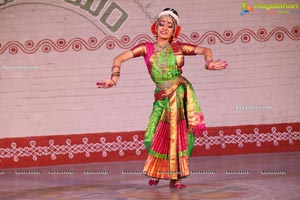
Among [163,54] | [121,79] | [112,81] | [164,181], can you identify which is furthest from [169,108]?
[121,79]

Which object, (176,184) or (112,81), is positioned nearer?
(112,81)

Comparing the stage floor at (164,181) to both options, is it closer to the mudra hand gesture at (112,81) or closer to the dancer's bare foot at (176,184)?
the dancer's bare foot at (176,184)

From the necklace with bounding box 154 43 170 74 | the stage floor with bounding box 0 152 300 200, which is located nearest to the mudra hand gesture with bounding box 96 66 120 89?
the necklace with bounding box 154 43 170 74

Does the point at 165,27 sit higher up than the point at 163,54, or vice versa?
the point at 165,27

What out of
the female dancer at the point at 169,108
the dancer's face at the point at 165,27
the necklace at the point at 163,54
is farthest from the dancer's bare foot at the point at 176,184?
the dancer's face at the point at 165,27

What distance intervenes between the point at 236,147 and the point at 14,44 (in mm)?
3009

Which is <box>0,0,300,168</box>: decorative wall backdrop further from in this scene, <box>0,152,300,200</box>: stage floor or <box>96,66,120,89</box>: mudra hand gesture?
<box>96,66,120,89</box>: mudra hand gesture

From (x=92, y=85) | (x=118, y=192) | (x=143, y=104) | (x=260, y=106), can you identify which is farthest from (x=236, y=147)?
(x=118, y=192)

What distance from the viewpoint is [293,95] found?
1048 cm

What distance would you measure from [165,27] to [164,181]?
1536mm

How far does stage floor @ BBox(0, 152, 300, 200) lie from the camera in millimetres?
6688

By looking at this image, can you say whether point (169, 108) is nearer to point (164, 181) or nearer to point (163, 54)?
point (163, 54)

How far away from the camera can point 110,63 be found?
33.9ft

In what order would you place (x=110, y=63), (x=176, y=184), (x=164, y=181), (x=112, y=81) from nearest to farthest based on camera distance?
(x=112, y=81) < (x=176, y=184) < (x=164, y=181) < (x=110, y=63)
